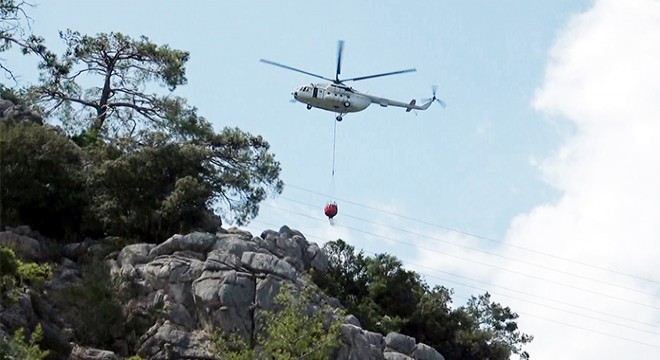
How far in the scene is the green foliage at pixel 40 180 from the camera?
7475 centimetres

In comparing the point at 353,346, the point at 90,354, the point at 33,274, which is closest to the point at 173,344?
the point at 90,354

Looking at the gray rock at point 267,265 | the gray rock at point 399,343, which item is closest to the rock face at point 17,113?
the gray rock at point 267,265

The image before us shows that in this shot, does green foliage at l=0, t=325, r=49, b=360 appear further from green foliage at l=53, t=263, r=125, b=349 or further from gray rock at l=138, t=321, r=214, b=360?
green foliage at l=53, t=263, r=125, b=349

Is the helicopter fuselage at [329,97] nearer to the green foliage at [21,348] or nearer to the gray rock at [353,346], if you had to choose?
the gray rock at [353,346]

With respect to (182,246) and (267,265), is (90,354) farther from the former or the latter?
(267,265)

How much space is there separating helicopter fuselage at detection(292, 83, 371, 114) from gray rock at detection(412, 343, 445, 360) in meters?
15.0

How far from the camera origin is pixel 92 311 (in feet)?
221

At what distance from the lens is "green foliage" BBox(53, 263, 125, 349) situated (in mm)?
66562

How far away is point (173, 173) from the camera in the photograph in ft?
254

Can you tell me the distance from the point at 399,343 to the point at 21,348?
69.0 ft

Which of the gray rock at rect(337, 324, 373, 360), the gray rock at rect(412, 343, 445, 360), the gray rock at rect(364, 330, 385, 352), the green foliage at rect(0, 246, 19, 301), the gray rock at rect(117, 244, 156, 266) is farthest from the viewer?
the gray rock at rect(412, 343, 445, 360)

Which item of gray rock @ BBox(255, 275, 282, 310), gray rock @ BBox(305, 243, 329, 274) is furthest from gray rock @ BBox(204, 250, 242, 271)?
gray rock @ BBox(305, 243, 329, 274)

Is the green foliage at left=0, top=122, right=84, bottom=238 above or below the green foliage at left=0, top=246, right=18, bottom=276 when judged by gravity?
above

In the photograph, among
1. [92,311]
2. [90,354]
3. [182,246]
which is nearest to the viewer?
[90,354]
